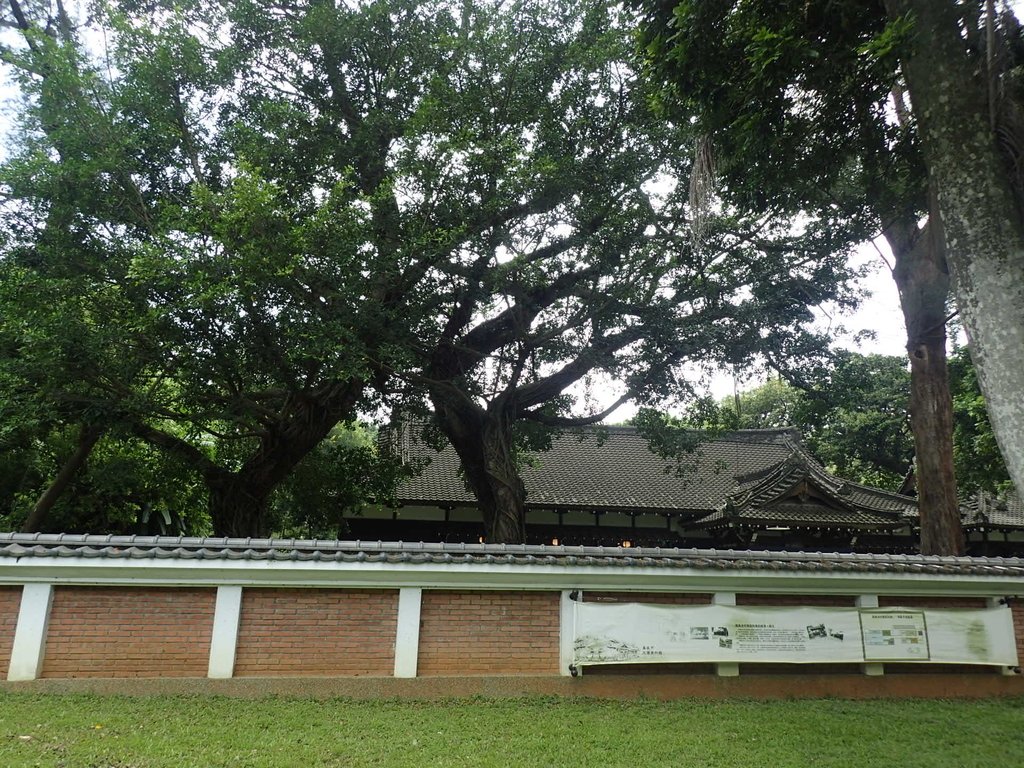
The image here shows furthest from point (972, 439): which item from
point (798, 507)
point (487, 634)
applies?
point (487, 634)

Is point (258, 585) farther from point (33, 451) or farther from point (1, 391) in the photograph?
point (33, 451)

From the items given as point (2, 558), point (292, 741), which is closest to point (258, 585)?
point (292, 741)

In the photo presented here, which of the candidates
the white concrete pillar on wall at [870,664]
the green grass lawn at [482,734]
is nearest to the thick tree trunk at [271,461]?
the green grass lawn at [482,734]

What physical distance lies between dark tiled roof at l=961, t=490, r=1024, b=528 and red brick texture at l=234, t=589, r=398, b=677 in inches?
575

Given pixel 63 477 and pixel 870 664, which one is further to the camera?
pixel 63 477

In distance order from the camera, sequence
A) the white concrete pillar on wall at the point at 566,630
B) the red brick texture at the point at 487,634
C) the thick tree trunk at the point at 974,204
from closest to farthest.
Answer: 1. the thick tree trunk at the point at 974,204
2. the red brick texture at the point at 487,634
3. the white concrete pillar on wall at the point at 566,630

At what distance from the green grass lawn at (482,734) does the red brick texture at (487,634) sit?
36 cm

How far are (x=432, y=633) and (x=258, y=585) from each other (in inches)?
70.1

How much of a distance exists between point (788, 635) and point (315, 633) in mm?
5009

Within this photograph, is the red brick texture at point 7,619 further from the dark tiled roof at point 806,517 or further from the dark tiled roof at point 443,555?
the dark tiled roof at point 806,517

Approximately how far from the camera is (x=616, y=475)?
18.5 metres

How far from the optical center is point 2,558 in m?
6.36

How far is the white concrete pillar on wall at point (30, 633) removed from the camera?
6320 mm

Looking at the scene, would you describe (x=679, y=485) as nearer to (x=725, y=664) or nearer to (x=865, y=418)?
(x=725, y=664)
